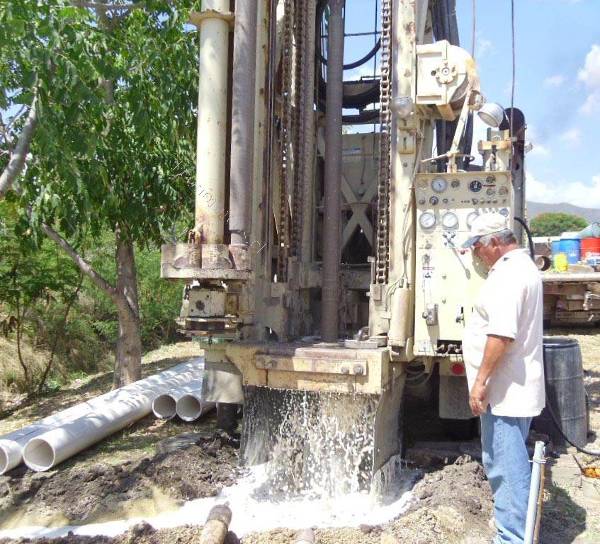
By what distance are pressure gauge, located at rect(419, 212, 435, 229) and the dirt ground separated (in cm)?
179

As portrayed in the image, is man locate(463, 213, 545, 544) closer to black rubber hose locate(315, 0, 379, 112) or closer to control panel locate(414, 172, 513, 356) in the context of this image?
control panel locate(414, 172, 513, 356)

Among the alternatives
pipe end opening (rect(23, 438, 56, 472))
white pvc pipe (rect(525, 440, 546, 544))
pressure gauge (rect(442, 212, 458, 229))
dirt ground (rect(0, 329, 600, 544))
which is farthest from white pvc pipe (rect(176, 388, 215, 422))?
white pvc pipe (rect(525, 440, 546, 544))

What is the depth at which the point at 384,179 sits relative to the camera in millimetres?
5102

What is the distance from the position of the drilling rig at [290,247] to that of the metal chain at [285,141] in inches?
0.5

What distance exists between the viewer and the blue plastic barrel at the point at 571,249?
49.1ft

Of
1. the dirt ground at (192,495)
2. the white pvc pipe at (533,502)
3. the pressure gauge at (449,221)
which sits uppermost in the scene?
the pressure gauge at (449,221)

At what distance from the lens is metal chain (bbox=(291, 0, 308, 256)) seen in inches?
225

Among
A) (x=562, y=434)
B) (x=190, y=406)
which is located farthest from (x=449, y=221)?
(x=190, y=406)

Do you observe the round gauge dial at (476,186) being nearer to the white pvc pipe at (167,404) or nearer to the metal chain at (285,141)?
the metal chain at (285,141)

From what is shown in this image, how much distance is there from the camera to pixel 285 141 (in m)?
5.54

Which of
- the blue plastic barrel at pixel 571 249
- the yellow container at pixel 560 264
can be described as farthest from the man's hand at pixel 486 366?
the blue plastic barrel at pixel 571 249

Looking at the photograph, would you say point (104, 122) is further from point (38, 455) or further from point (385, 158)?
point (38, 455)

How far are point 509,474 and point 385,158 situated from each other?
253cm

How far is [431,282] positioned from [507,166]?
1.06m
